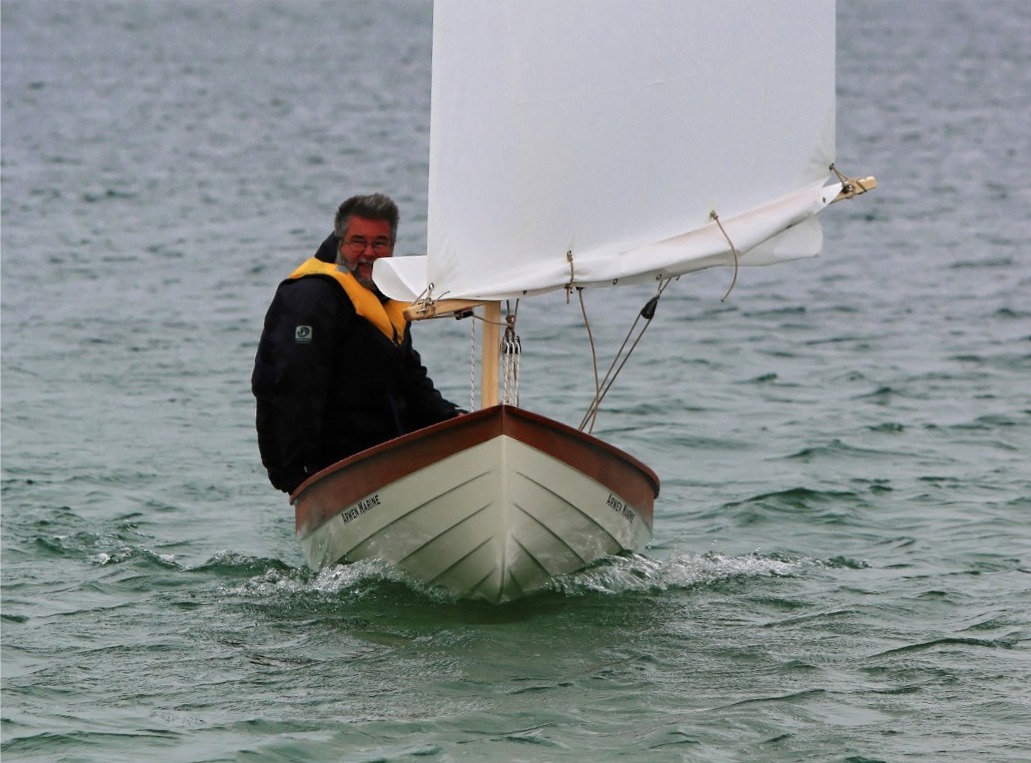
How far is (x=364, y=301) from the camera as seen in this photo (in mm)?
6711

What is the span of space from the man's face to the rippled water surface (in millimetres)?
1173

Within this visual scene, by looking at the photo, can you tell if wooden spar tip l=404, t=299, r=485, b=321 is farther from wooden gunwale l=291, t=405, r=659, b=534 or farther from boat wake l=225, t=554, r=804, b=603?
boat wake l=225, t=554, r=804, b=603

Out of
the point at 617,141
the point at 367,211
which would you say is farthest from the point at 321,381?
the point at 617,141

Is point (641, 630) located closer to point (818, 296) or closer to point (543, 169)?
point (543, 169)

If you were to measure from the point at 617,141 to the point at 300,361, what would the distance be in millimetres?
1482

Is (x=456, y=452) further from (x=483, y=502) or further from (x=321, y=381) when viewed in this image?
(x=321, y=381)

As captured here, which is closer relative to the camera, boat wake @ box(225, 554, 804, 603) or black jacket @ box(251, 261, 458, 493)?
black jacket @ box(251, 261, 458, 493)

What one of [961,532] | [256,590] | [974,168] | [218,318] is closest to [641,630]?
[256,590]

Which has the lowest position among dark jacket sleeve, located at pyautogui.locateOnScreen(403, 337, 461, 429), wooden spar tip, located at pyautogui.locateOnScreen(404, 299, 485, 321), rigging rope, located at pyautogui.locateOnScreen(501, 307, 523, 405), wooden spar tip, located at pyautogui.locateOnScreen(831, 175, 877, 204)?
dark jacket sleeve, located at pyautogui.locateOnScreen(403, 337, 461, 429)

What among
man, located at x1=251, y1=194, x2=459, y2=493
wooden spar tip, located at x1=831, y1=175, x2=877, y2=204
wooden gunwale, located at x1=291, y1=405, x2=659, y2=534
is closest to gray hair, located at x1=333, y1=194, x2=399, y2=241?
man, located at x1=251, y1=194, x2=459, y2=493

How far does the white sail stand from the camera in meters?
6.07

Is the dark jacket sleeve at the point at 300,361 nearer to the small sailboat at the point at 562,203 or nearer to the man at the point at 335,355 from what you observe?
the man at the point at 335,355

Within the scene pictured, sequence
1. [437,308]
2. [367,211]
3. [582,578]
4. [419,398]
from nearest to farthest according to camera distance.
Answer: [437,308]
[367,211]
[582,578]
[419,398]

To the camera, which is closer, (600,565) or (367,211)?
(367,211)
